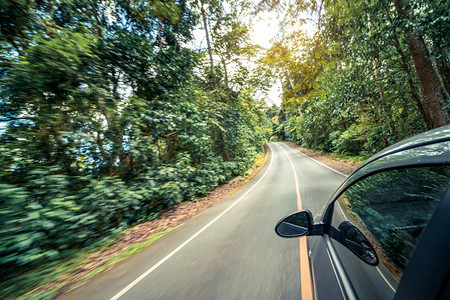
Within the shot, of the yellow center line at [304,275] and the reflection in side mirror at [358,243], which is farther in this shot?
the yellow center line at [304,275]

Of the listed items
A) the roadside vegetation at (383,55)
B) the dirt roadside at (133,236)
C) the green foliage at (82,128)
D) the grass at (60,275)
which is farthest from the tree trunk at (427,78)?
the grass at (60,275)

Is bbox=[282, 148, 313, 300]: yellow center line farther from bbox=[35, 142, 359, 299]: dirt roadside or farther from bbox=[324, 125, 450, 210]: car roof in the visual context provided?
bbox=[35, 142, 359, 299]: dirt roadside

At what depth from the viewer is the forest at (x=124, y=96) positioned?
139 inches

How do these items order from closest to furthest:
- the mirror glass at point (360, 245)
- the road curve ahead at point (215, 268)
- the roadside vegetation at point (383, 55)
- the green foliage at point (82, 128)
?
the mirror glass at point (360, 245) → the road curve ahead at point (215, 268) → the green foliage at point (82, 128) → the roadside vegetation at point (383, 55)

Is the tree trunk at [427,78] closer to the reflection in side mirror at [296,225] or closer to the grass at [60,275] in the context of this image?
the reflection in side mirror at [296,225]

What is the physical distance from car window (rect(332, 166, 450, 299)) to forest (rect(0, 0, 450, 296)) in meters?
4.72

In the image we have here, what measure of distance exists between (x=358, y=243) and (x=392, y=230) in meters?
0.23

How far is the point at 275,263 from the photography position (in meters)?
2.85

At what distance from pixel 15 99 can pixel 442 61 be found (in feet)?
38.5

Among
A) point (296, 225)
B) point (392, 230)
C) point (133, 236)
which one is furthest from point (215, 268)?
point (133, 236)

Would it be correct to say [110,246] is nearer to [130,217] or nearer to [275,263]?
[130,217]

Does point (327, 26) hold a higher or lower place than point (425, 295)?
higher

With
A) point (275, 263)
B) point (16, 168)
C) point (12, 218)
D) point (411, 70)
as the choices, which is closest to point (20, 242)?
point (12, 218)

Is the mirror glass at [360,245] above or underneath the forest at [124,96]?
underneath
